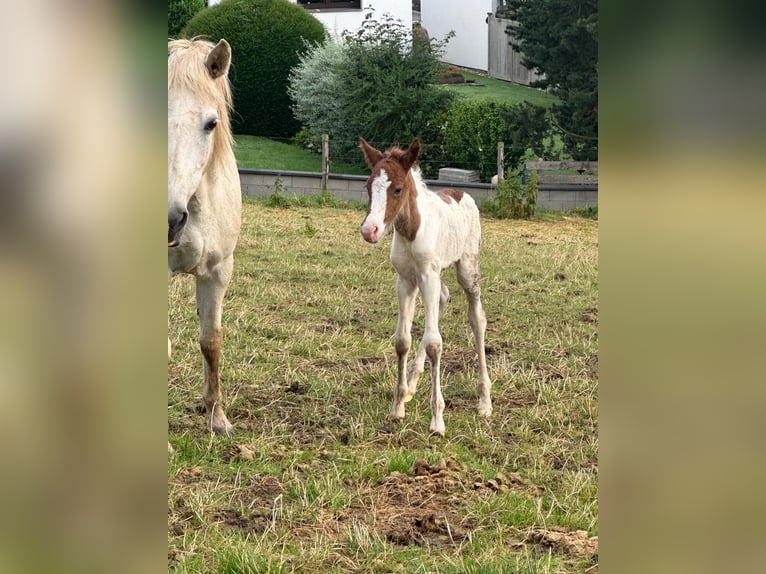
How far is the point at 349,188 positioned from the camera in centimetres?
1386

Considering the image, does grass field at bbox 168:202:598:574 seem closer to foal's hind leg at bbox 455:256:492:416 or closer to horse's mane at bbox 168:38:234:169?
foal's hind leg at bbox 455:256:492:416

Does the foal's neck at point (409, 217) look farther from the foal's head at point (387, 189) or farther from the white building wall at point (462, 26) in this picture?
the white building wall at point (462, 26)

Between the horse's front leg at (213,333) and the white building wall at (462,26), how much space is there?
1908cm

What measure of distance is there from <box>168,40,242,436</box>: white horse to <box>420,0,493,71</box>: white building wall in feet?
62.6

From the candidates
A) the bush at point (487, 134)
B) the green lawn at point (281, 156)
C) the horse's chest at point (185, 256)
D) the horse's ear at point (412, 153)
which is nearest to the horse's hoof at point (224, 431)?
the horse's chest at point (185, 256)

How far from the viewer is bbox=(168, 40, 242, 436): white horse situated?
2.89m

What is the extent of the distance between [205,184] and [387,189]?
875 mm

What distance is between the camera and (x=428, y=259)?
4336mm

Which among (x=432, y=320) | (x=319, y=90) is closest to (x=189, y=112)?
(x=432, y=320)
